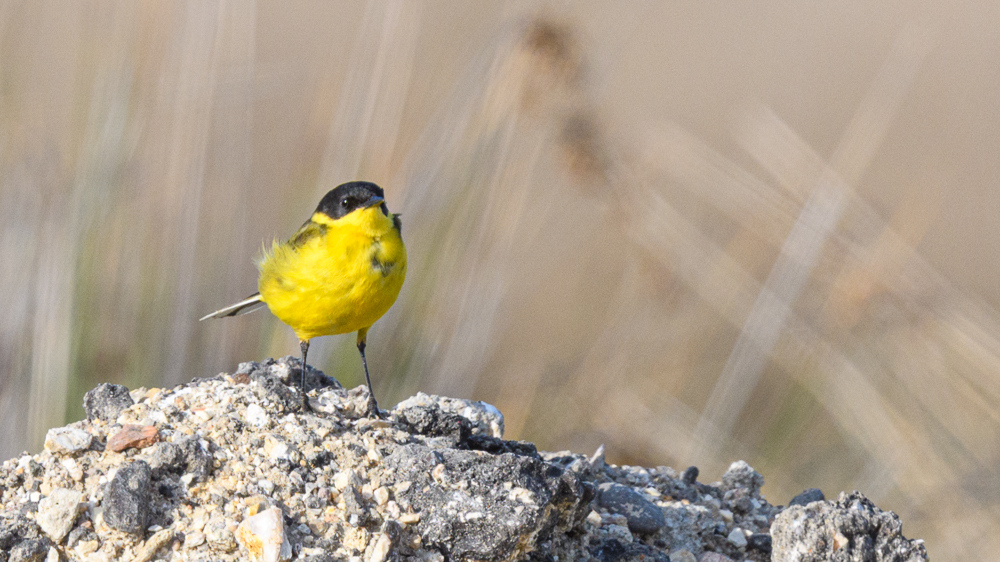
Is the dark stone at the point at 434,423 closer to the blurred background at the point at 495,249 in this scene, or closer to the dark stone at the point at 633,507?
the dark stone at the point at 633,507

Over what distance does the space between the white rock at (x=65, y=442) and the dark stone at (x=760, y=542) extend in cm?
232

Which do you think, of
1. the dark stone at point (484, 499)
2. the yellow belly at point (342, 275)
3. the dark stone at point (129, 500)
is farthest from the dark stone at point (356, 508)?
the yellow belly at point (342, 275)

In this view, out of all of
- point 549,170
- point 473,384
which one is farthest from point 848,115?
point 473,384

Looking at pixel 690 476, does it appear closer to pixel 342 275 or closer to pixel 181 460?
pixel 342 275

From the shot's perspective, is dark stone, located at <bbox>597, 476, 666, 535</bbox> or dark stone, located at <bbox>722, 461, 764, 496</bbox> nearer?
dark stone, located at <bbox>597, 476, 666, 535</bbox>

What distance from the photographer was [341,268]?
383 cm

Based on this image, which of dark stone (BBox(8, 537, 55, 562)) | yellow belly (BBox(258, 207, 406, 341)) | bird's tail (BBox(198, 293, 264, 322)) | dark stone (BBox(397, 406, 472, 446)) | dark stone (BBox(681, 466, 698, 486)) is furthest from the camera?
bird's tail (BBox(198, 293, 264, 322))

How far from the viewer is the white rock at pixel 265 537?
8.91 feet

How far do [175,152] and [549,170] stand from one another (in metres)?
1.88

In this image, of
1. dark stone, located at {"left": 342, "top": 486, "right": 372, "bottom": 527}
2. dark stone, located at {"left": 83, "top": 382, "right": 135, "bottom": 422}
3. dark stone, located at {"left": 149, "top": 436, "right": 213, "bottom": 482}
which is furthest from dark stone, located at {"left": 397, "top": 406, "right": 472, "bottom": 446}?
dark stone, located at {"left": 83, "top": 382, "right": 135, "bottom": 422}

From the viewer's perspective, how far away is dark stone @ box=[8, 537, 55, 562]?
2.70 m

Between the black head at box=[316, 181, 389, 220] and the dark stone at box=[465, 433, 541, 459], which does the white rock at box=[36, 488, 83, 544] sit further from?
the black head at box=[316, 181, 389, 220]

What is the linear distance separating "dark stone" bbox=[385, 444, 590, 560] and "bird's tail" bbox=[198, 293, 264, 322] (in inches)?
66.5

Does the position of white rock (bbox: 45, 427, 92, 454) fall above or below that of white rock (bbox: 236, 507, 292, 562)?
above
